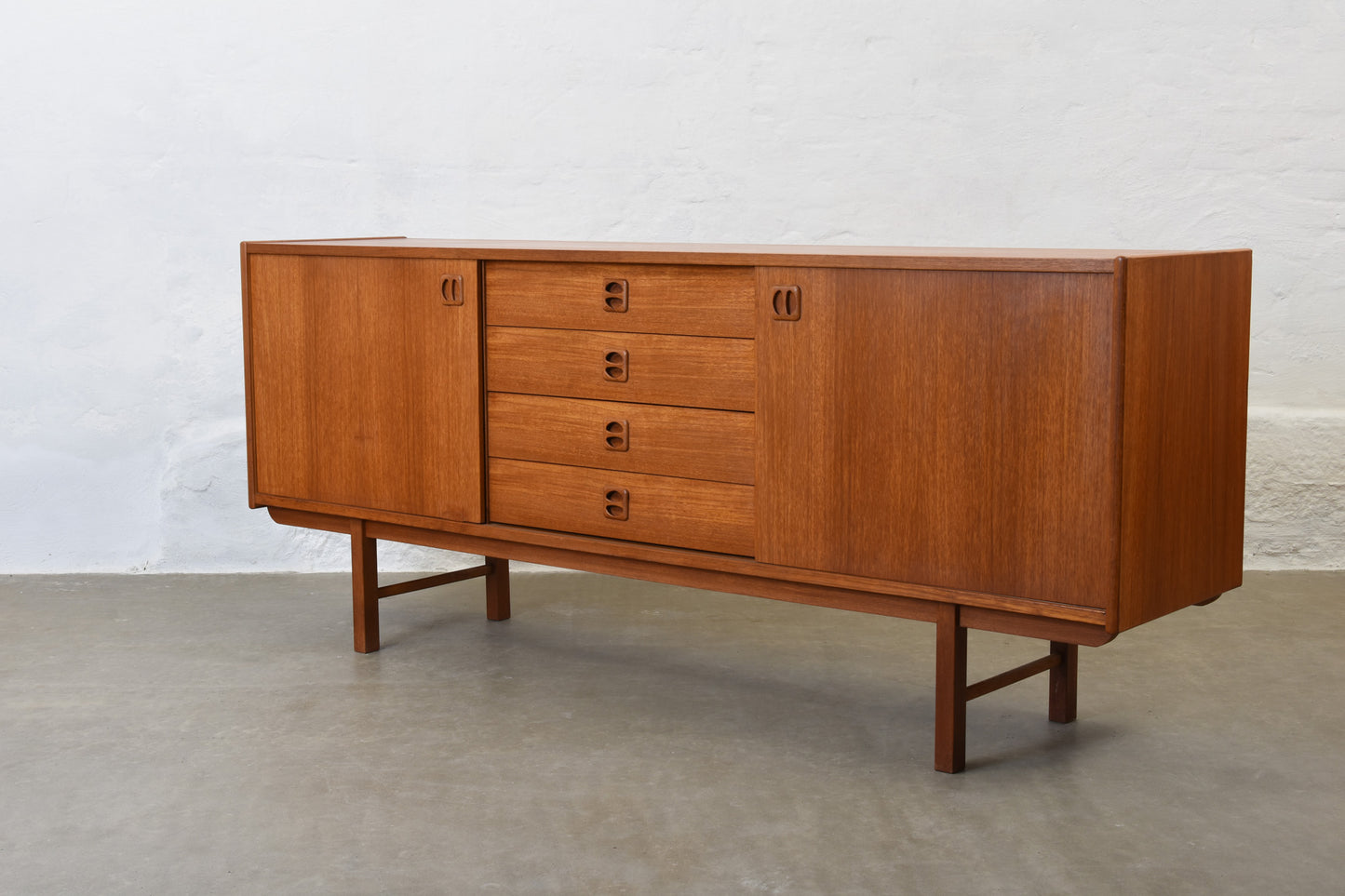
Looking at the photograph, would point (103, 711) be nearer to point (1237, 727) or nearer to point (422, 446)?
point (422, 446)

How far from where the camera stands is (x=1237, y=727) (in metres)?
3.60

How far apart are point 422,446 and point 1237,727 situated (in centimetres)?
221

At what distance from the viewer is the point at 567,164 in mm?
5359

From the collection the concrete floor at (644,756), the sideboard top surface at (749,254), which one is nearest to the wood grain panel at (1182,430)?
the sideboard top surface at (749,254)

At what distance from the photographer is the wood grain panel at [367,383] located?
3.92 meters

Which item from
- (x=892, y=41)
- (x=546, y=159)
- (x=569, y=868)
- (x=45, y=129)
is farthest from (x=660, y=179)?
(x=569, y=868)

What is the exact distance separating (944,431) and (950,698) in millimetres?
615

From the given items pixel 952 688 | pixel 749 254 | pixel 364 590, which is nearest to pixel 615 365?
pixel 749 254

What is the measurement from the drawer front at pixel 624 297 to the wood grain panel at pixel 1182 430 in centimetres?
89

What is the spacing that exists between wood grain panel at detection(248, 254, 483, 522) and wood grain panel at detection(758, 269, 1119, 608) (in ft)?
3.12

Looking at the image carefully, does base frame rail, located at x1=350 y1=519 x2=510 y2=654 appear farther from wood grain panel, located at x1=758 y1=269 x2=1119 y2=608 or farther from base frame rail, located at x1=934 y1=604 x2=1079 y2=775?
base frame rail, located at x1=934 y1=604 x2=1079 y2=775

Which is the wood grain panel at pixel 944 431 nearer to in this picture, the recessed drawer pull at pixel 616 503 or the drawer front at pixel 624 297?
the drawer front at pixel 624 297

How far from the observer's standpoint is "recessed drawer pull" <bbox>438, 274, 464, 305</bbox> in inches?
152

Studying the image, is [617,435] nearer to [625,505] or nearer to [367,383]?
[625,505]
